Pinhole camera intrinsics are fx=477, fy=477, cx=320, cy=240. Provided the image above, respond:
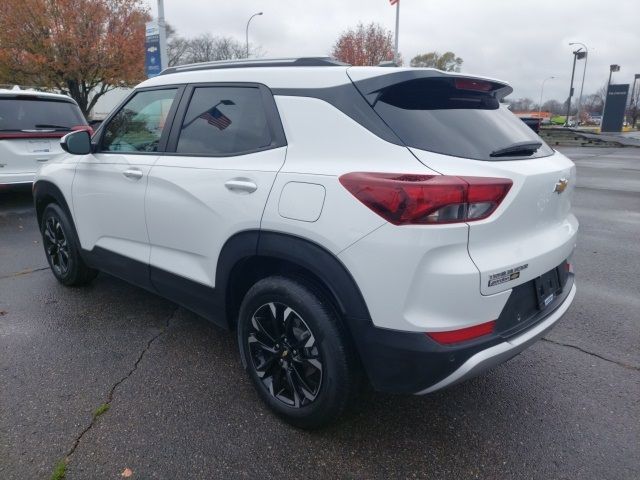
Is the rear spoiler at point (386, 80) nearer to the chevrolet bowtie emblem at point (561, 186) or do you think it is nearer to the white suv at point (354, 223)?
the white suv at point (354, 223)

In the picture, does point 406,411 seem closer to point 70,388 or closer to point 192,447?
point 192,447

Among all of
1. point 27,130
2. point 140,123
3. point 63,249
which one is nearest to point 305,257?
point 140,123

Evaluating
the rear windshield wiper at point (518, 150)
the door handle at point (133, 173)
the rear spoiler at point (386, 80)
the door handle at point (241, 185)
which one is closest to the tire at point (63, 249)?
the door handle at point (133, 173)

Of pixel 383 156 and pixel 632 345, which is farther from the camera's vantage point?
pixel 632 345

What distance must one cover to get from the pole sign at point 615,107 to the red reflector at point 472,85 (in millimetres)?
39209

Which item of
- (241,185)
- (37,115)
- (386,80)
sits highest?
(386,80)

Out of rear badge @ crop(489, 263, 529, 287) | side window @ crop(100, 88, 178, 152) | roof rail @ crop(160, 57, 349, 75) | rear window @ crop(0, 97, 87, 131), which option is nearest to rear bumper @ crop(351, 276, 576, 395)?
rear badge @ crop(489, 263, 529, 287)

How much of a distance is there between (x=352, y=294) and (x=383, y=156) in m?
→ 0.61

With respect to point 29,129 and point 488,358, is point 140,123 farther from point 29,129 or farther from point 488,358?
point 29,129

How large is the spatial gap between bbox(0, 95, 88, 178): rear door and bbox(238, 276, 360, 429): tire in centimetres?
621

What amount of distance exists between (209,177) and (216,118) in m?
0.39

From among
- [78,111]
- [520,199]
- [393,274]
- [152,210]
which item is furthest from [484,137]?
[78,111]

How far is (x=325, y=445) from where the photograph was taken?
238cm

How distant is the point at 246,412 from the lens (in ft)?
8.63
